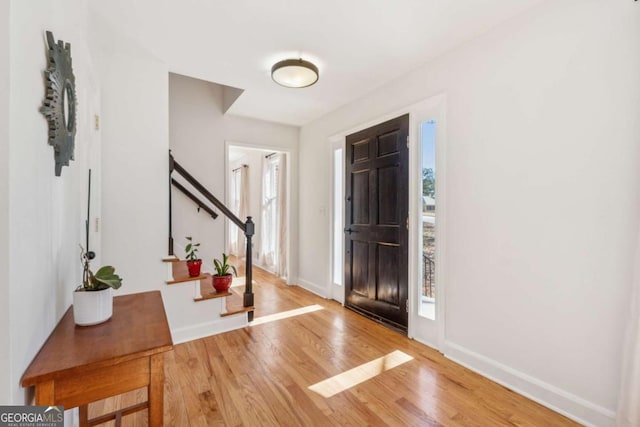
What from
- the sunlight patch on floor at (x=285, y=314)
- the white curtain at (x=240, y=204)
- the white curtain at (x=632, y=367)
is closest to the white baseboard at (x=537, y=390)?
the white curtain at (x=632, y=367)

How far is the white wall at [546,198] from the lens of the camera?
1.49 metres

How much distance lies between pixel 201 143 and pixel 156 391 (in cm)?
318

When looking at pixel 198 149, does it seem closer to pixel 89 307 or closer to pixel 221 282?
pixel 221 282

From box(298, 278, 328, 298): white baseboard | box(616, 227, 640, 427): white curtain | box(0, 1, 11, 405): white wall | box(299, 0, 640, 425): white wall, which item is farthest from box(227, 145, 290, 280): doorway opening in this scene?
box(616, 227, 640, 427): white curtain

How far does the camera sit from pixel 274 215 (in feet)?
18.3

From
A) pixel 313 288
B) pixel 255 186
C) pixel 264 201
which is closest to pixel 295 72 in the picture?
pixel 313 288

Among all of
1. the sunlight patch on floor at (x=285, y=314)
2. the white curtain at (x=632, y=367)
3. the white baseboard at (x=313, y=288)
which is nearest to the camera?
the white curtain at (x=632, y=367)

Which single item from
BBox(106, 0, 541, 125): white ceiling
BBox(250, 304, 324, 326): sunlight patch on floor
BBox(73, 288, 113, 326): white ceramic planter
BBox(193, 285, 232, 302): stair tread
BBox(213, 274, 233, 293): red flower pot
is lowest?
BBox(250, 304, 324, 326): sunlight patch on floor

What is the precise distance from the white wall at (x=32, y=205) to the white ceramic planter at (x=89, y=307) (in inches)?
3.1

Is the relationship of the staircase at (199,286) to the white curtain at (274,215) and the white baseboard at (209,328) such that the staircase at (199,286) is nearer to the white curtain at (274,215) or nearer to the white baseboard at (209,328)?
the white baseboard at (209,328)

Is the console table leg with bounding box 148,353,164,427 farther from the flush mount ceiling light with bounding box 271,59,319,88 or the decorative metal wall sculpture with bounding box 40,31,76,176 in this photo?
the flush mount ceiling light with bounding box 271,59,319,88

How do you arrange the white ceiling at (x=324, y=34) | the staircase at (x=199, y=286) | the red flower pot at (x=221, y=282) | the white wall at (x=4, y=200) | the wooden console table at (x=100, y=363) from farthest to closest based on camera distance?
the red flower pot at (x=221, y=282) < the staircase at (x=199, y=286) < the white ceiling at (x=324, y=34) < the wooden console table at (x=100, y=363) < the white wall at (x=4, y=200)

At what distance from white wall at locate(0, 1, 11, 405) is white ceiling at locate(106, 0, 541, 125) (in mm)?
1401

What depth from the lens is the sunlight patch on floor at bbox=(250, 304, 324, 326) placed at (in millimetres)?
2980
